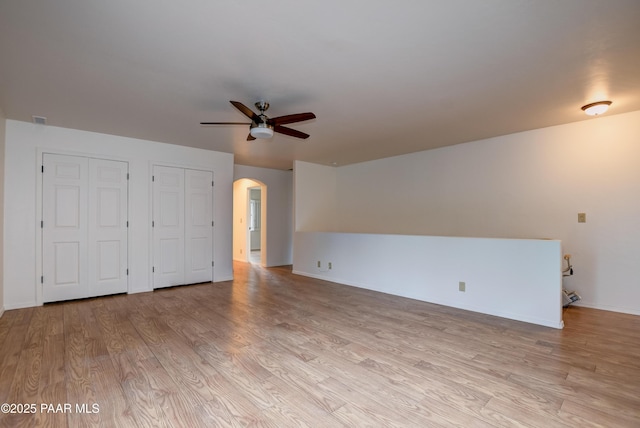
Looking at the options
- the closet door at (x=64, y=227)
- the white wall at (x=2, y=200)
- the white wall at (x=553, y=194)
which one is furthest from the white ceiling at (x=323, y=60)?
the closet door at (x=64, y=227)

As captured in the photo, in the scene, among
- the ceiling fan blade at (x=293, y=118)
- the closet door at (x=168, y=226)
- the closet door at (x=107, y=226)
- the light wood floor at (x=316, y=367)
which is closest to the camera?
the light wood floor at (x=316, y=367)

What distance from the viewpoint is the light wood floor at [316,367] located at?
1.80m

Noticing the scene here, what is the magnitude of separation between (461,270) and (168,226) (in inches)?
186

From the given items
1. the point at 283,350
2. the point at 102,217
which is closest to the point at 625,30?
the point at 283,350

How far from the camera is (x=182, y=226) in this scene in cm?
526

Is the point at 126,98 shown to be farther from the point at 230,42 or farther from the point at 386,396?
the point at 386,396

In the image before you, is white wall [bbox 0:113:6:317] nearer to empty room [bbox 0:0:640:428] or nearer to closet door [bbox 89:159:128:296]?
empty room [bbox 0:0:640:428]

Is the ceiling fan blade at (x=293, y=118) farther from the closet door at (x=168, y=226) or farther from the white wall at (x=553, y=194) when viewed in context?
the closet door at (x=168, y=226)

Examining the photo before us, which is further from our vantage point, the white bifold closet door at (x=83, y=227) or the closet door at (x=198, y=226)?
the closet door at (x=198, y=226)

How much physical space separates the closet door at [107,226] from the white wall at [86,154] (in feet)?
0.36

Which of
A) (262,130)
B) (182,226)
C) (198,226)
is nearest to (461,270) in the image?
(262,130)

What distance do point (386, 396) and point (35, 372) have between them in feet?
8.72

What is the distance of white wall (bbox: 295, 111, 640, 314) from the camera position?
3715 mm

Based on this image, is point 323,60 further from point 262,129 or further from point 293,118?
point 262,129
